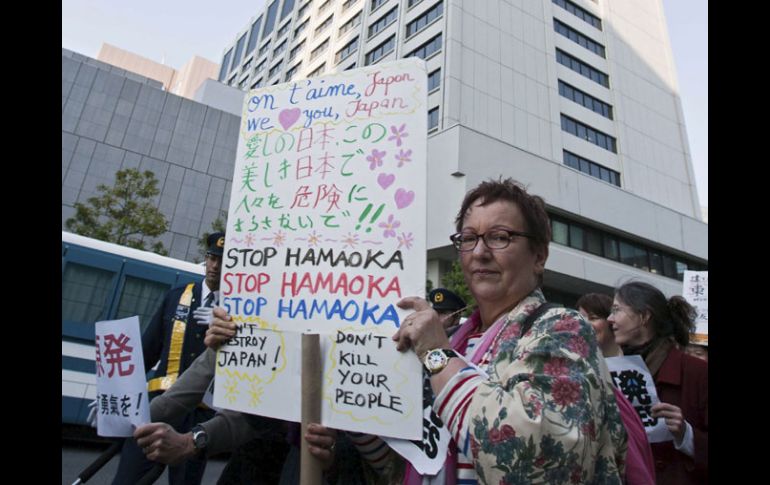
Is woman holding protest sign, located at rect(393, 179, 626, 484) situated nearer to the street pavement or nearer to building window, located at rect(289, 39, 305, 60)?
the street pavement

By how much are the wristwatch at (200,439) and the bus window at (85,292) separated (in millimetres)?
6312

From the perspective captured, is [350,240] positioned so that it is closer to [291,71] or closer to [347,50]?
[347,50]

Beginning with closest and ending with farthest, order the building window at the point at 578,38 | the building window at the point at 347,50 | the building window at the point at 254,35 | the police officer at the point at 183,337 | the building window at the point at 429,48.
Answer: the police officer at the point at 183,337, the building window at the point at 429,48, the building window at the point at 578,38, the building window at the point at 347,50, the building window at the point at 254,35

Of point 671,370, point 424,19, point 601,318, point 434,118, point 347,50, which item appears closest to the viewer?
point 671,370

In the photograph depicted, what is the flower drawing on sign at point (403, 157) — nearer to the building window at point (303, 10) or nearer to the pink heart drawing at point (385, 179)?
the pink heart drawing at point (385, 179)

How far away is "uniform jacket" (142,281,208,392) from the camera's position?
2.95m

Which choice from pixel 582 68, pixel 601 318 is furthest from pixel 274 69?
pixel 601 318

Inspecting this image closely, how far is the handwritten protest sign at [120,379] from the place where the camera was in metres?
1.75

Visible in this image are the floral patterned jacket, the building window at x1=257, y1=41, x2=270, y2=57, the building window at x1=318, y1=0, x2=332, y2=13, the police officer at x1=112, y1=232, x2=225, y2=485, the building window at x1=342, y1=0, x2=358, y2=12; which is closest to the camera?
the floral patterned jacket

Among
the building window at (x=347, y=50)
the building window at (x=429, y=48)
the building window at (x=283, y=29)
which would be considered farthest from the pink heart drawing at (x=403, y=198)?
the building window at (x=283, y=29)

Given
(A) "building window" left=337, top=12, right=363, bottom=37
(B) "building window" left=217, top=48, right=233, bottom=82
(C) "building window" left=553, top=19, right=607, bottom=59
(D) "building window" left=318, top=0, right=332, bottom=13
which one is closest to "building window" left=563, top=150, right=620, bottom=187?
(C) "building window" left=553, top=19, right=607, bottom=59

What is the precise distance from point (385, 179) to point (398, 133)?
0.18 metres

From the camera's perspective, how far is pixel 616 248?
2397 cm
